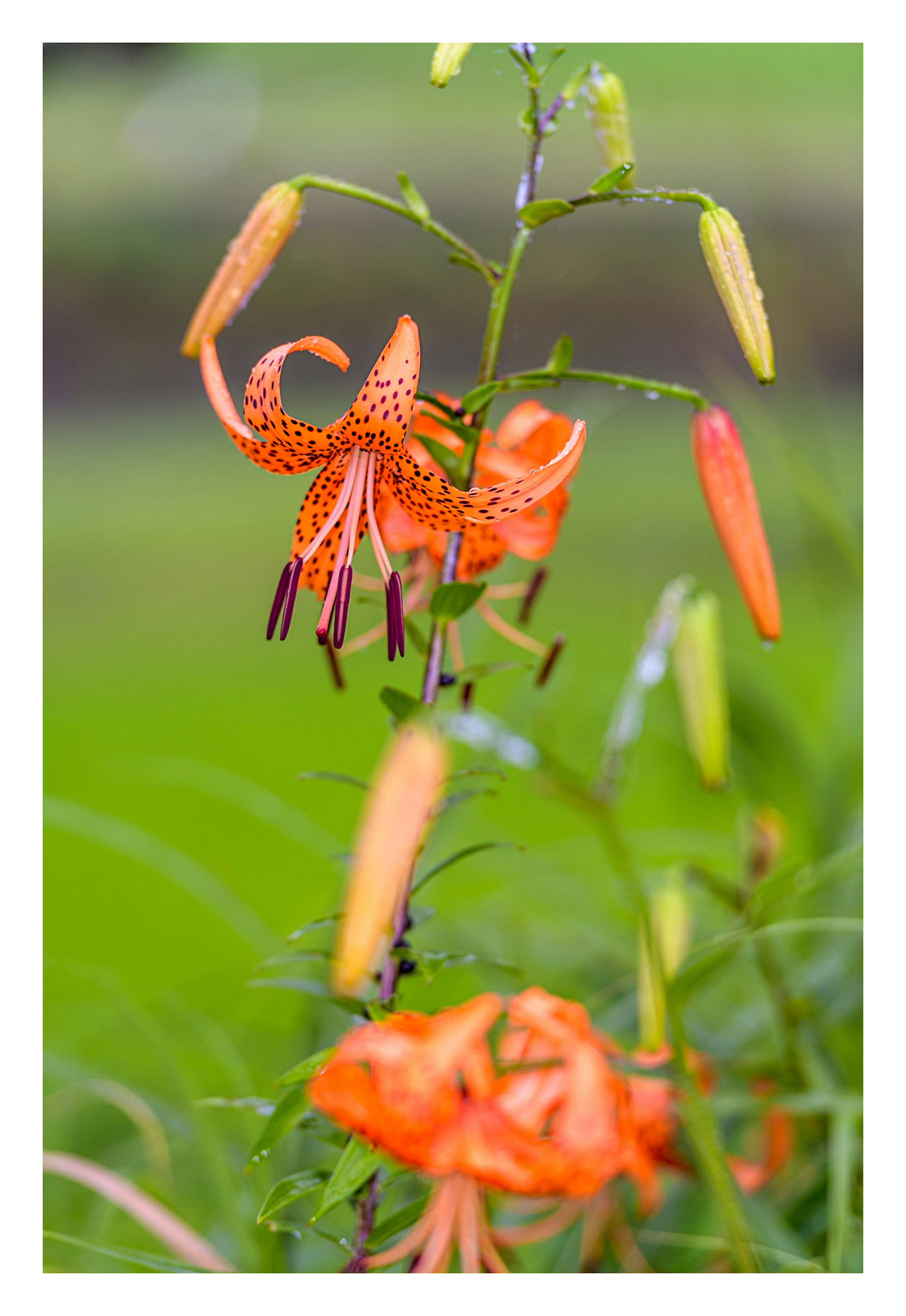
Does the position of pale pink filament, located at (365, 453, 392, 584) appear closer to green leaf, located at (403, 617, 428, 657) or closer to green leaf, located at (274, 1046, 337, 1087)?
green leaf, located at (403, 617, 428, 657)

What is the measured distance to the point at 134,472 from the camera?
2.81m

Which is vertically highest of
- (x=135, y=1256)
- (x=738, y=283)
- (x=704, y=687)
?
(x=738, y=283)

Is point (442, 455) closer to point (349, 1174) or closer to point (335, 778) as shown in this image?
point (335, 778)

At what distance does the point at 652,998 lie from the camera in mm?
519

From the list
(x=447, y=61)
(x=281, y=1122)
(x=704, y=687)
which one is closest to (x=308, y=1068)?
(x=281, y=1122)

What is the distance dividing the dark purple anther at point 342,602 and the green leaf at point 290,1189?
20 centimetres

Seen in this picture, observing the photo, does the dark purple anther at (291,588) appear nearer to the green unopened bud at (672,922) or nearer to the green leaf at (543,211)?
the green leaf at (543,211)

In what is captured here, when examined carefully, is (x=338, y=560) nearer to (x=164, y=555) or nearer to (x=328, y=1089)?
(x=328, y=1089)

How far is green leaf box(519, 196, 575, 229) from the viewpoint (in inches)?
15.3

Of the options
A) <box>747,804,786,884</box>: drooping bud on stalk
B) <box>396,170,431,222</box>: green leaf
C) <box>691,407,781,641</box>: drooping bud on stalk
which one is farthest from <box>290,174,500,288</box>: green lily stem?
<box>747,804,786,884</box>: drooping bud on stalk

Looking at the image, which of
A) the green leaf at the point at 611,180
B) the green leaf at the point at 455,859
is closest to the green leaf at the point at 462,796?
the green leaf at the point at 455,859

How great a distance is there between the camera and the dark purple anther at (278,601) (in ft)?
1.28

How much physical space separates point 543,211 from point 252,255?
120mm
